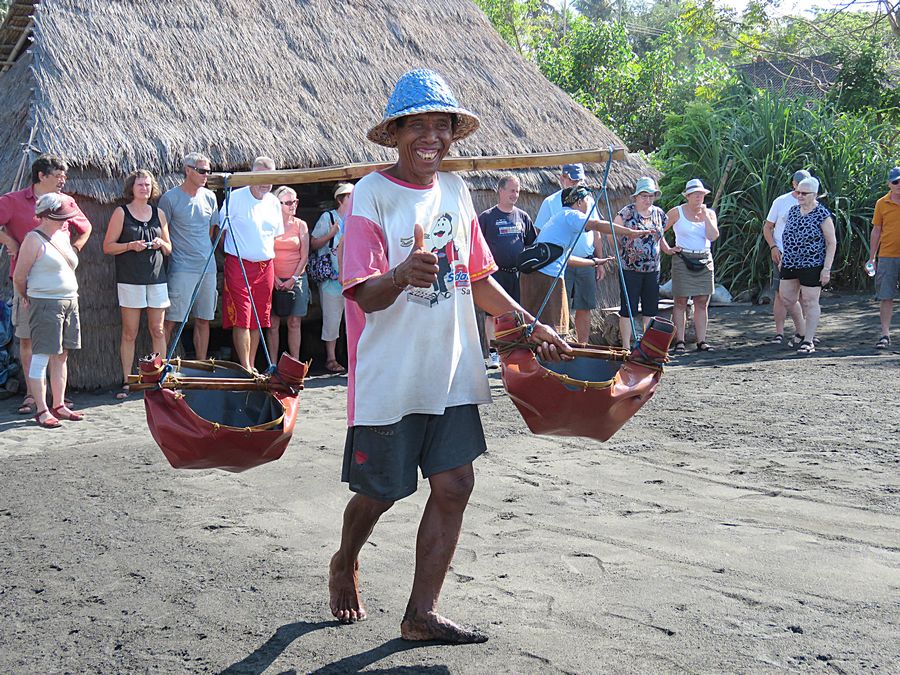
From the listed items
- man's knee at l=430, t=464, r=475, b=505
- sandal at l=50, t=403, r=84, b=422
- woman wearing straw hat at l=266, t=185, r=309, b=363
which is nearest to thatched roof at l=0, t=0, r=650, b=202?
woman wearing straw hat at l=266, t=185, r=309, b=363

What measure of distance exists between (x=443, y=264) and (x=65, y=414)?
507 centimetres

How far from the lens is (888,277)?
9.62 metres

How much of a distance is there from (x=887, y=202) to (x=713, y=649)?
7.64 metres

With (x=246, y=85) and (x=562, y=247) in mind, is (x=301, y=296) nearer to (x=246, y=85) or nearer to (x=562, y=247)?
(x=246, y=85)

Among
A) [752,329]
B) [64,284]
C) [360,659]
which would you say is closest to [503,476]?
[360,659]

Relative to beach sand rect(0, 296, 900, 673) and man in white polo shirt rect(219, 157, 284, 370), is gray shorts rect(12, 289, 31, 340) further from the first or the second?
man in white polo shirt rect(219, 157, 284, 370)

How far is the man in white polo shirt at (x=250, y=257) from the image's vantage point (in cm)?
845

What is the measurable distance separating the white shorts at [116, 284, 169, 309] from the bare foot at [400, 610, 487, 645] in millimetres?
5449

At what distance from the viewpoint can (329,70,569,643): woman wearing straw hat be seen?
130 inches

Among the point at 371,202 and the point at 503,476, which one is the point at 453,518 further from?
the point at 503,476

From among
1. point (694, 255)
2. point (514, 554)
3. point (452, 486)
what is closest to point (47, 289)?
point (514, 554)

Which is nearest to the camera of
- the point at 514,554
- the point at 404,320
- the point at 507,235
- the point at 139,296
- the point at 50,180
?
the point at 404,320

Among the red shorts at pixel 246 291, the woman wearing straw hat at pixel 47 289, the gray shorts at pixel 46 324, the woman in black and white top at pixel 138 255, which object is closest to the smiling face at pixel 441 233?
the woman wearing straw hat at pixel 47 289

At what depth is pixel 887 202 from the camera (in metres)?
9.70
